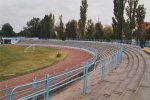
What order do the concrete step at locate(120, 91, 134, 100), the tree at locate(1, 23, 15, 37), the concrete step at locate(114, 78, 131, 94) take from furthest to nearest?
the tree at locate(1, 23, 15, 37) → the concrete step at locate(114, 78, 131, 94) → the concrete step at locate(120, 91, 134, 100)

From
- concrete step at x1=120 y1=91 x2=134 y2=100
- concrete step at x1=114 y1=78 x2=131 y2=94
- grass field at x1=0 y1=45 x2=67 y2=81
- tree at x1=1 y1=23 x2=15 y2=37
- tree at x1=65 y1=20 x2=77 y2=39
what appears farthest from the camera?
tree at x1=1 y1=23 x2=15 y2=37

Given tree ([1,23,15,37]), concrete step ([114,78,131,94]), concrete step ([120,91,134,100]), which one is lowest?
concrete step ([120,91,134,100])

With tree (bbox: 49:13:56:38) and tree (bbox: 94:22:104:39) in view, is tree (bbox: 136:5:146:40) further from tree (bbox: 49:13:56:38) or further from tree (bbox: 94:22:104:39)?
tree (bbox: 49:13:56:38)

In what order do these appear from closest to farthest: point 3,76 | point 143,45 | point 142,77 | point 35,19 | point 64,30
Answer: point 142,77 < point 3,76 < point 143,45 < point 64,30 < point 35,19

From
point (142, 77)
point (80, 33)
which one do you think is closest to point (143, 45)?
point (142, 77)

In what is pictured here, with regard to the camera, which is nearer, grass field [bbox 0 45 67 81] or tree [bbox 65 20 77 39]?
grass field [bbox 0 45 67 81]

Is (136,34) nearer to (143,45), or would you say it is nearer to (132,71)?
(143,45)

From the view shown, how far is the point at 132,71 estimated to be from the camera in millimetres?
21141

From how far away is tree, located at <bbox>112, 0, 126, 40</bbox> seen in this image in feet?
203

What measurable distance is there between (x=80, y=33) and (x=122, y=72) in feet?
220

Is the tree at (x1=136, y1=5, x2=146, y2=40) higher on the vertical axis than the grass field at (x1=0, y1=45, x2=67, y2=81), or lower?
higher

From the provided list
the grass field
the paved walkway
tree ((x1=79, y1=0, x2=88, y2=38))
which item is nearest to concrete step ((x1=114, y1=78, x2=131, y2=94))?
the paved walkway

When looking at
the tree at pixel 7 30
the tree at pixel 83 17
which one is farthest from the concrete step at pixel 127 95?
the tree at pixel 7 30

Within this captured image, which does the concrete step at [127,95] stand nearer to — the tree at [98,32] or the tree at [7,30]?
the tree at [98,32]
